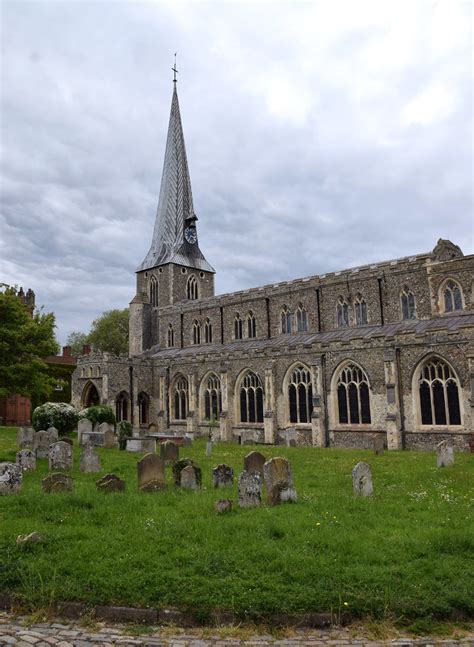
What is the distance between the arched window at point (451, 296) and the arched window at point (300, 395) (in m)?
7.74

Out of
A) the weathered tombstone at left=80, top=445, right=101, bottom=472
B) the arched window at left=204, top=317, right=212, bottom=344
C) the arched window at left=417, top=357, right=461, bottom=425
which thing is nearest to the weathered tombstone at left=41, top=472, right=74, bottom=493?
the weathered tombstone at left=80, top=445, right=101, bottom=472

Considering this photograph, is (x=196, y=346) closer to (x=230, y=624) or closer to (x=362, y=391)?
(x=362, y=391)

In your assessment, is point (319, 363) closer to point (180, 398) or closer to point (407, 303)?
point (407, 303)

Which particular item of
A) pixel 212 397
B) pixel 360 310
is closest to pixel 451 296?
pixel 360 310

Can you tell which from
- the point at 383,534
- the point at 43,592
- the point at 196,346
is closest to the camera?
the point at 43,592

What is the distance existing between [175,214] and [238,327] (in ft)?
55.8

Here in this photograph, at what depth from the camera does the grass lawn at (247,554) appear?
551cm

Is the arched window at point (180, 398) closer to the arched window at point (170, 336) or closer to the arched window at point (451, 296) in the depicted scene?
the arched window at point (170, 336)

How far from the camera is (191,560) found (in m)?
6.36

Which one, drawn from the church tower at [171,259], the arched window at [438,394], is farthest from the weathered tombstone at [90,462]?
the church tower at [171,259]

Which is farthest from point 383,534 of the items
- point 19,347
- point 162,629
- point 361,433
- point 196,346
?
point 196,346

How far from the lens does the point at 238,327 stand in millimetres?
35406

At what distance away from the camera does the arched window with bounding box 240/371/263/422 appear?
2908cm

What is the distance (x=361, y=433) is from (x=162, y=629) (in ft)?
66.8
